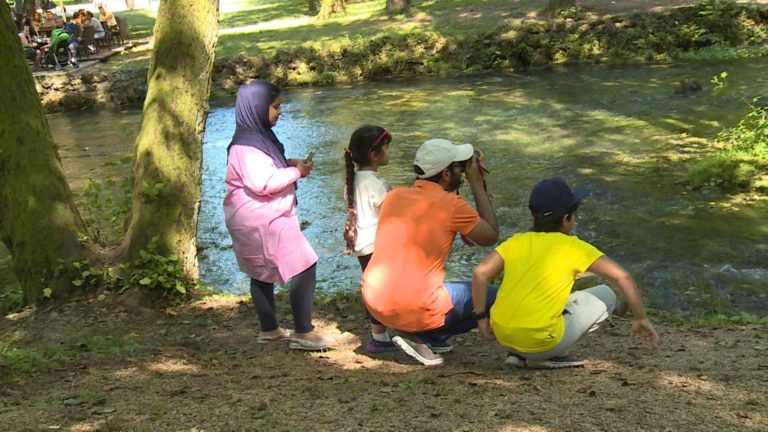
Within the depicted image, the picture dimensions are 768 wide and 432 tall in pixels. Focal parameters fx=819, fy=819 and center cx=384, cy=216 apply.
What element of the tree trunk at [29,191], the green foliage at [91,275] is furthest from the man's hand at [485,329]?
the tree trunk at [29,191]

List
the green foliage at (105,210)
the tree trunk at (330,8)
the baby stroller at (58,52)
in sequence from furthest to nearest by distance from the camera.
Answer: the tree trunk at (330,8) → the baby stroller at (58,52) → the green foliage at (105,210)

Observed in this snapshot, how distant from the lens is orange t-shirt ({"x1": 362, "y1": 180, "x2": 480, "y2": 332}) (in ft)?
15.3

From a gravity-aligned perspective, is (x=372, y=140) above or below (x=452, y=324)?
above

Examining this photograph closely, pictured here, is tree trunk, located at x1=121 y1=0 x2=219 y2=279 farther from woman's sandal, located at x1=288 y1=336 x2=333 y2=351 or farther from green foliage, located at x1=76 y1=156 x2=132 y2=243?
woman's sandal, located at x1=288 y1=336 x2=333 y2=351

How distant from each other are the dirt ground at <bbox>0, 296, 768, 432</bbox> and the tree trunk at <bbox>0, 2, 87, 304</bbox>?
0.56 meters

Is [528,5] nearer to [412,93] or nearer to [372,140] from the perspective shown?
[412,93]

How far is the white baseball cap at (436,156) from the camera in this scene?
15.6ft

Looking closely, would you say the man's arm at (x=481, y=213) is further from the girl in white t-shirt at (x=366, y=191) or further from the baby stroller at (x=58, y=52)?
the baby stroller at (x=58, y=52)

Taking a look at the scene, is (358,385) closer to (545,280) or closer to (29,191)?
(545,280)

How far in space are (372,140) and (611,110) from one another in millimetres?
10479

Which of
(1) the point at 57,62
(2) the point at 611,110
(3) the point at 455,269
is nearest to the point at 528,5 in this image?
(2) the point at 611,110

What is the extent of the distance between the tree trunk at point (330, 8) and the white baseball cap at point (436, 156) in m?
22.7

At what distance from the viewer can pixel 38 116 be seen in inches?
257

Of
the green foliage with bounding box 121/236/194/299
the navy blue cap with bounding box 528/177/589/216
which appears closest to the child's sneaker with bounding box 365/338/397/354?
the navy blue cap with bounding box 528/177/589/216
